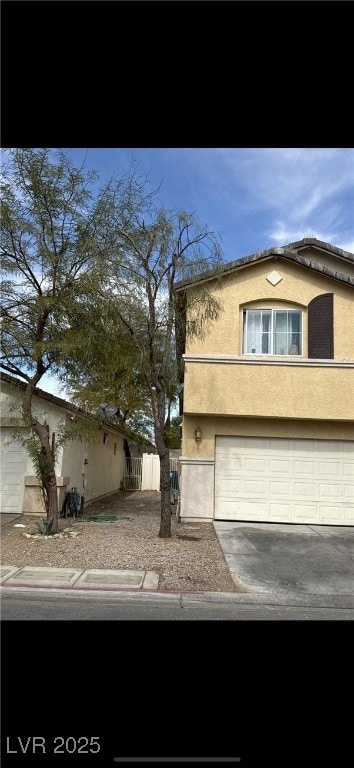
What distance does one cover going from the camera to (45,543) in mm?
9266

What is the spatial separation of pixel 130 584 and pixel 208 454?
585 cm

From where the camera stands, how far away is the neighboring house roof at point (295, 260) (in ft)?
32.8

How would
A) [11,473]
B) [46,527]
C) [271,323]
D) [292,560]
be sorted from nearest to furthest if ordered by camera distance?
[292,560], [46,527], [11,473], [271,323]

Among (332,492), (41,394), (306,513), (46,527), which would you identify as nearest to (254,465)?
(306,513)

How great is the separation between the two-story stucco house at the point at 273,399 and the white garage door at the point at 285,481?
2cm

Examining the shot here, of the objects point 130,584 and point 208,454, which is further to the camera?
point 208,454

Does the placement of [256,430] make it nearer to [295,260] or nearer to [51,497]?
[295,260]

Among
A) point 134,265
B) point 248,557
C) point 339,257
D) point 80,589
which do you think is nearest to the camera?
point 80,589

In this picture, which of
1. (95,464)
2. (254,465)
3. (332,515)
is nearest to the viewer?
(332,515)

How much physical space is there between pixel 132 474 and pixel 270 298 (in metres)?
14.4

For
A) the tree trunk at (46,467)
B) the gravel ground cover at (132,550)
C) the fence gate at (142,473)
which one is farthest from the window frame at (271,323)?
the fence gate at (142,473)

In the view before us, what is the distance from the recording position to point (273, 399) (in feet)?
39.7
